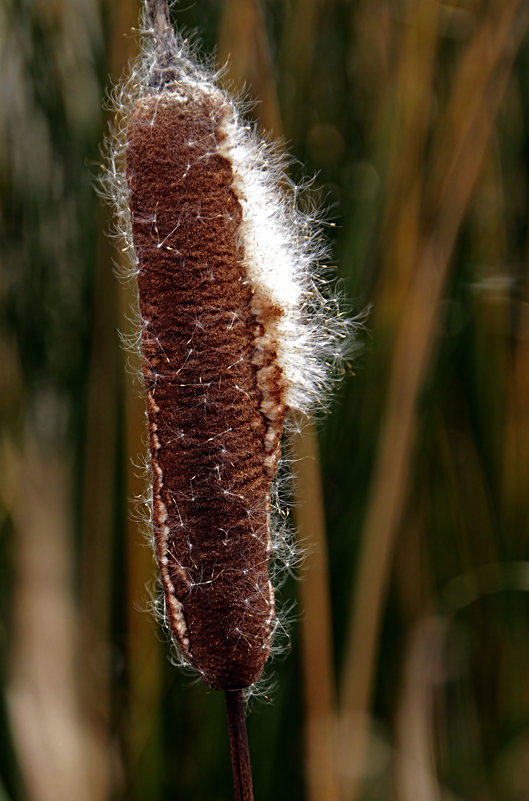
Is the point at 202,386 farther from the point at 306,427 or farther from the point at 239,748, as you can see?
the point at 306,427

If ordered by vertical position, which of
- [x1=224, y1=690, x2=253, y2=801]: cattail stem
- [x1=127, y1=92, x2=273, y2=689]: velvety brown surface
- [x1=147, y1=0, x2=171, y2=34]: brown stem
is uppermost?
[x1=147, y1=0, x2=171, y2=34]: brown stem

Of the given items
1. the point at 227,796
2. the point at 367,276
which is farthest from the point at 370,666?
the point at 367,276

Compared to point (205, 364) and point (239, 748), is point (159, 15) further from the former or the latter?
point (239, 748)

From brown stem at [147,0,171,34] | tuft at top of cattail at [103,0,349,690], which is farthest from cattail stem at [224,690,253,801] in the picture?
brown stem at [147,0,171,34]

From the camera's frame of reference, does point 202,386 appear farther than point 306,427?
No

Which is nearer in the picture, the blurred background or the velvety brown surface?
the velvety brown surface

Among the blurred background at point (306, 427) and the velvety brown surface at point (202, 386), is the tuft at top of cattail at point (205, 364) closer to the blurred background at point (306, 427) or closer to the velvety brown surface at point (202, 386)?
the velvety brown surface at point (202, 386)

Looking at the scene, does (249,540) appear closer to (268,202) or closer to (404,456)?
(268,202)

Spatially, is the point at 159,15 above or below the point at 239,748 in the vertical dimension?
above

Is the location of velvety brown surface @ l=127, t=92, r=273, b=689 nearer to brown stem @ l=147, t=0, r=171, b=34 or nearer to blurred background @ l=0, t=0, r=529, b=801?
brown stem @ l=147, t=0, r=171, b=34

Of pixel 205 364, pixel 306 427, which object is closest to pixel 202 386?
pixel 205 364
